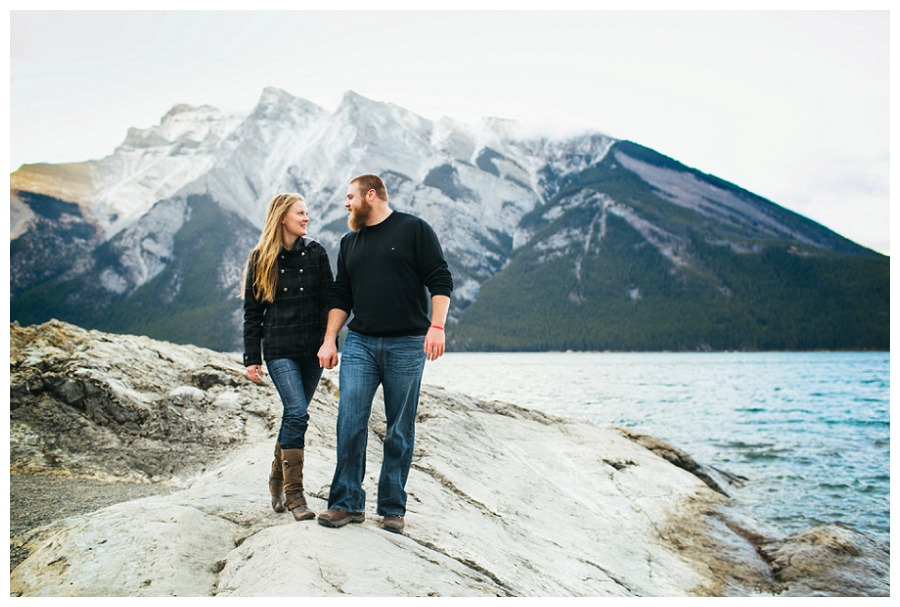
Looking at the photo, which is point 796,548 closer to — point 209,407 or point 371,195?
point 371,195

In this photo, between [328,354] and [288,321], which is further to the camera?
[288,321]

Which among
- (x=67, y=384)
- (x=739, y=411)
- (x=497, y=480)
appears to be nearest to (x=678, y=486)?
(x=497, y=480)

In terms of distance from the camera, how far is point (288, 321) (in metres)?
5.40

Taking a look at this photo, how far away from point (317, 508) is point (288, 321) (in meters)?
1.71

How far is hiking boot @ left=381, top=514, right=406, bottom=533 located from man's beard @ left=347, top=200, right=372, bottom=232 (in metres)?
2.48

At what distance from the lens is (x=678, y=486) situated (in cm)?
1202

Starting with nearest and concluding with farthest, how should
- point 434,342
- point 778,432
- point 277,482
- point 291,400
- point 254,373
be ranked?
point 434,342 → point 291,400 → point 254,373 → point 277,482 → point 778,432

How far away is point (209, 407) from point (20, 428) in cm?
229

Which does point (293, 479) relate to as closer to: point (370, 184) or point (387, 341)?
point (387, 341)

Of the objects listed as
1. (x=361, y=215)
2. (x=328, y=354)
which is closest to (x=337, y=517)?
(x=328, y=354)

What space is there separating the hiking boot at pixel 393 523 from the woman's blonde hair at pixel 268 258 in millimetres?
2138

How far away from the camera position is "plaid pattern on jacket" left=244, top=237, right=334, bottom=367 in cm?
536

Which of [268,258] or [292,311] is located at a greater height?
[268,258]

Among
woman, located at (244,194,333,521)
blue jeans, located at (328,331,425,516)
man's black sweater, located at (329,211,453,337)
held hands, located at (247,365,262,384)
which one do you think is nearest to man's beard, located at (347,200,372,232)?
man's black sweater, located at (329,211,453,337)
